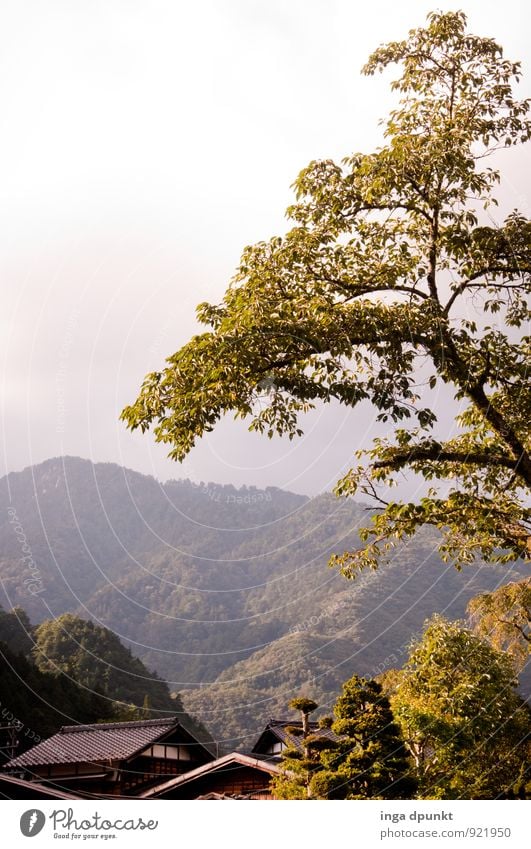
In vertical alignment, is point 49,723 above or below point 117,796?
above

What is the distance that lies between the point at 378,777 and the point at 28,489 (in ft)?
21.1

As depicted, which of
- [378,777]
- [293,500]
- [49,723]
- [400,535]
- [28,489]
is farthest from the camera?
[28,489]

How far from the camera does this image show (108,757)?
756cm

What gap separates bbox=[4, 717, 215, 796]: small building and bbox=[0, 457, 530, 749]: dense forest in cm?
52

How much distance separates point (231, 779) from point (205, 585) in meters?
2.47

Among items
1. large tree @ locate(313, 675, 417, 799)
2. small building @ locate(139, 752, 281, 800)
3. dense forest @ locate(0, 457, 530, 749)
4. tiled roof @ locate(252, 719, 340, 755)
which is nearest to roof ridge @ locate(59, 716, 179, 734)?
dense forest @ locate(0, 457, 530, 749)

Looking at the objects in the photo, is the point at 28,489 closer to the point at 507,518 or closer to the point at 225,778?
the point at 225,778

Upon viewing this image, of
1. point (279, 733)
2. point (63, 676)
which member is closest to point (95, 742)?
point (63, 676)

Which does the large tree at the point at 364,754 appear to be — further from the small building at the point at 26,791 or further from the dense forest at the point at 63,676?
the small building at the point at 26,791

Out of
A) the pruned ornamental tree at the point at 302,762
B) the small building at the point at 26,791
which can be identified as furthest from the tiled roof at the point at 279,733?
the small building at the point at 26,791

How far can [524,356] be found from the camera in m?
6.43
